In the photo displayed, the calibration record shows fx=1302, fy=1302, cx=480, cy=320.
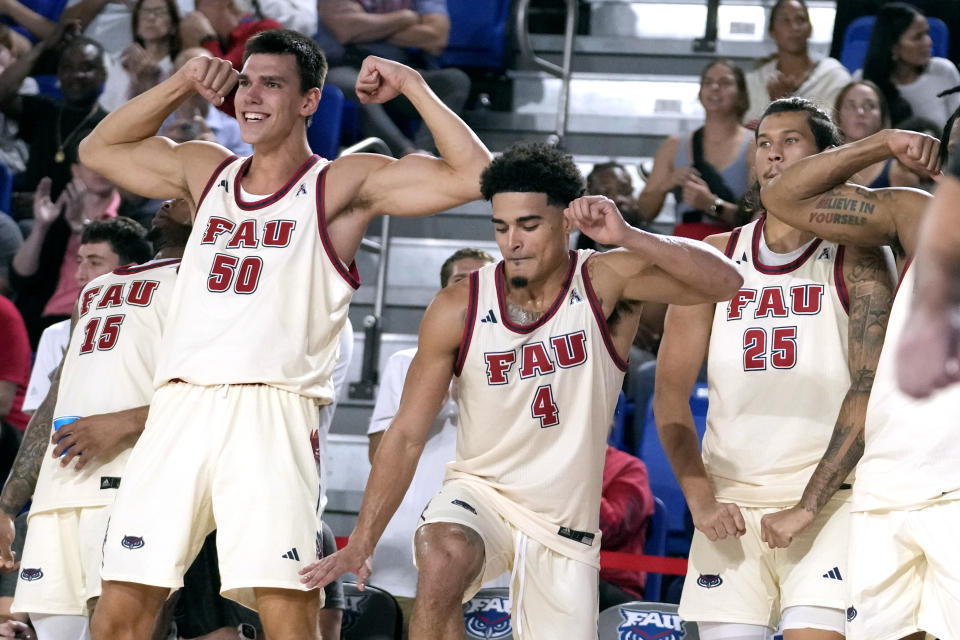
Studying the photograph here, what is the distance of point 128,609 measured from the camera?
157 inches

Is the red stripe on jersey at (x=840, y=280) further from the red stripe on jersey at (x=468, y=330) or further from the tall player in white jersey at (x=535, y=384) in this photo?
the red stripe on jersey at (x=468, y=330)

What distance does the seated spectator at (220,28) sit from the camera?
8664mm

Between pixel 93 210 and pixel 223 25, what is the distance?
1.75 m

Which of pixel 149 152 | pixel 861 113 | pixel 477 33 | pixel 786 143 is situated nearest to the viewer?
pixel 786 143

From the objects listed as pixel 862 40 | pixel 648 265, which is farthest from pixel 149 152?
pixel 862 40

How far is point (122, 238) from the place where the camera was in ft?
18.6

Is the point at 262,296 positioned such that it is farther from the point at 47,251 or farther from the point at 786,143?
the point at 47,251

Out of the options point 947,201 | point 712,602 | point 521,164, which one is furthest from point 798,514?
point 947,201

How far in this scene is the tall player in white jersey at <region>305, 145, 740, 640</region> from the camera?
414 cm

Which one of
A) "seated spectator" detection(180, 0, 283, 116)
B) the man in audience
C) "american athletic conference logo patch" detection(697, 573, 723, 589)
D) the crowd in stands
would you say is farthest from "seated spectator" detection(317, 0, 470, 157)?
"american athletic conference logo patch" detection(697, 573, 723, 589)

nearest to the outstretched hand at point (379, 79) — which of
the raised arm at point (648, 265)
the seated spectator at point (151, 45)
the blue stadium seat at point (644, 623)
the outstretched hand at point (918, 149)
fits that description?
the raised arm at point (648, 265)

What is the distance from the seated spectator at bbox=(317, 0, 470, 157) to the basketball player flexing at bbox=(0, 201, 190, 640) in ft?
10.8

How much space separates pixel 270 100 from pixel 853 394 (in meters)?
2.16

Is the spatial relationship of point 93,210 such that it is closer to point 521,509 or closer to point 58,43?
point 58,43
